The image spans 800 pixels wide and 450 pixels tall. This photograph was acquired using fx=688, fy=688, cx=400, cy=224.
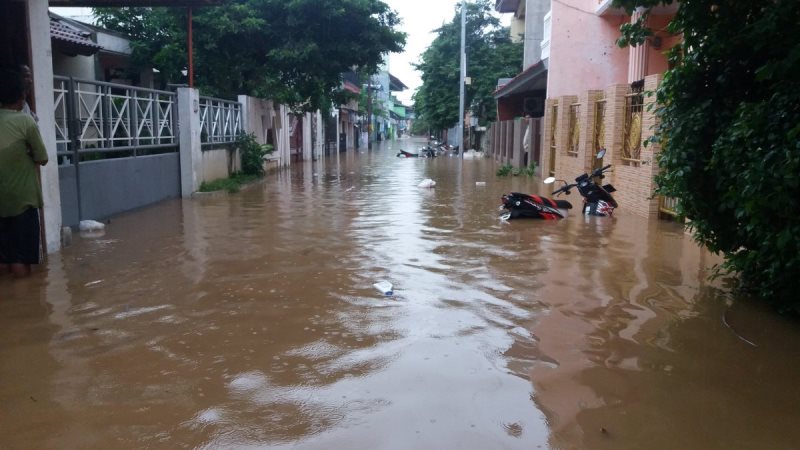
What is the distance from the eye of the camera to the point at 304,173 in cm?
2252

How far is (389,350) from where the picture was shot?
4547mm

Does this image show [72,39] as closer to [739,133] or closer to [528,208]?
[528,208]

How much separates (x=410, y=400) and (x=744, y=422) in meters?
1.72

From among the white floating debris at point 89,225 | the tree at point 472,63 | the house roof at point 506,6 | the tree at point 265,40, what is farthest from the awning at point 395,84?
the white floating debris at point 89,225

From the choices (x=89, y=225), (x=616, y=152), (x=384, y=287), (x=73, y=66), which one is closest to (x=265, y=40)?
(x=73, y=66)

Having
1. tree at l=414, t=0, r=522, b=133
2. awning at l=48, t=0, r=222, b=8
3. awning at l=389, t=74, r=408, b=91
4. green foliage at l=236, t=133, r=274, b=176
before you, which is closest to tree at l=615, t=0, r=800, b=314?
awning at l=48, t=0, r=222, b=8

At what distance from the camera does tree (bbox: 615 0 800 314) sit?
4574mm

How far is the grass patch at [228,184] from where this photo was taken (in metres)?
14.7

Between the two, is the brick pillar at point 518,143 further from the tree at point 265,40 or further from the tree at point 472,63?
the tree at point 472,63

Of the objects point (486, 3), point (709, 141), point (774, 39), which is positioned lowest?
point (709, 141)

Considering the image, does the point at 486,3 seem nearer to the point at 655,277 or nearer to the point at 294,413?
the point at 655,277

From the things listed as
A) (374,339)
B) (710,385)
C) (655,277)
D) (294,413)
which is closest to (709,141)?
(655,277)

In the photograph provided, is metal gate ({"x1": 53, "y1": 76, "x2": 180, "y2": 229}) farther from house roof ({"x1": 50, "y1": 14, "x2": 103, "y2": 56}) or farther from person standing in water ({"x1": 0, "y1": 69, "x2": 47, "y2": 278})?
person standing in water ({"x1": 0, "y1": 69, "x2": 47, "y2": 278})

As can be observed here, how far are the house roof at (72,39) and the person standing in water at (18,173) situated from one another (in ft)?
24.1
